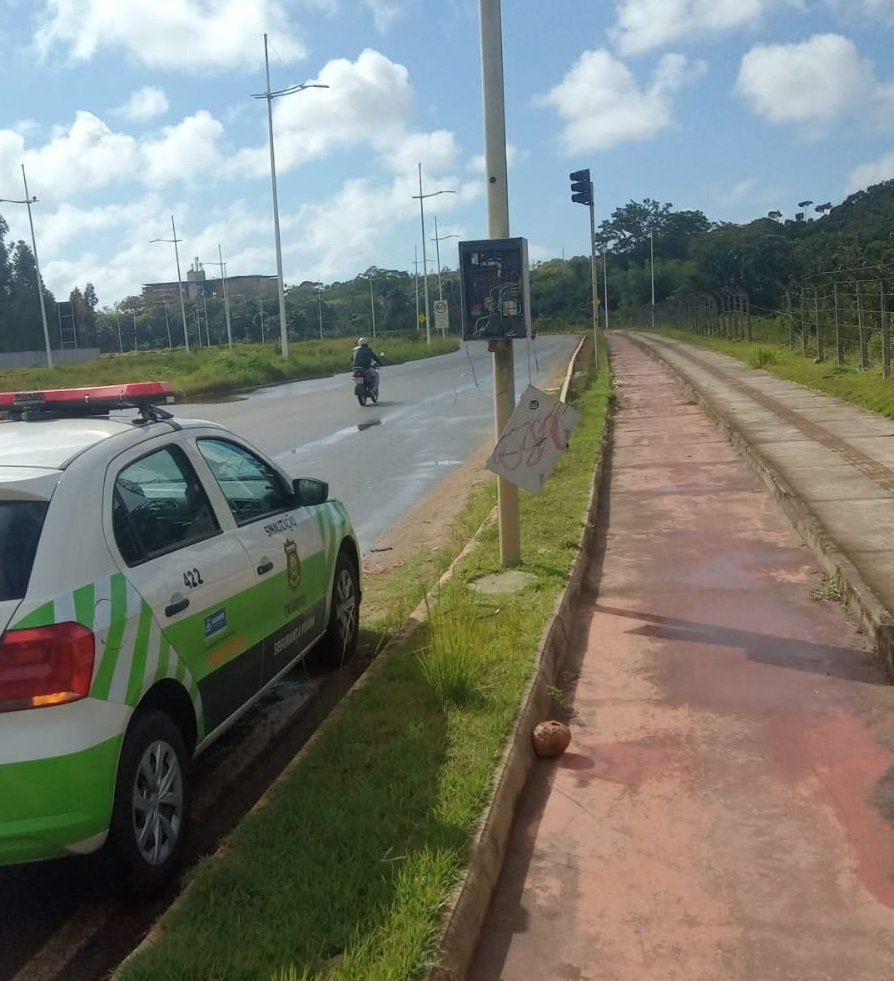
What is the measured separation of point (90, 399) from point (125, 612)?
4.85 feet

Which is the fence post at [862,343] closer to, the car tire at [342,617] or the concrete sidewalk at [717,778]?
the concrete sidewalk at [717,778]

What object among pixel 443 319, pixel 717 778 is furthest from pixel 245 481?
pixel 443 319

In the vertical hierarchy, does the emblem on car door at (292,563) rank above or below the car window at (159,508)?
below

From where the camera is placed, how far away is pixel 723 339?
47.7 meters

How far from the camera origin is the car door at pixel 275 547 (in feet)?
15.6

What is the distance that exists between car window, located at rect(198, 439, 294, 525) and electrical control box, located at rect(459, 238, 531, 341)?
190cm

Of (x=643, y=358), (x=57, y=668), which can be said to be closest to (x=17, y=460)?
(x=57, y=668)

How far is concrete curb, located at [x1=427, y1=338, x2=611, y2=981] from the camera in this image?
3082mm

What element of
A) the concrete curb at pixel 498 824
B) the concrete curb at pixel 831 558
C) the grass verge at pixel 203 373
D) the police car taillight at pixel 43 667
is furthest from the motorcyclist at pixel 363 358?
the police car taillight at pixel 43 667

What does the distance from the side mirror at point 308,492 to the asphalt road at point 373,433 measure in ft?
4.29

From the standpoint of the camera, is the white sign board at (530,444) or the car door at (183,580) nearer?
the car door at (183,580)

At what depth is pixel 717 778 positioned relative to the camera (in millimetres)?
4348

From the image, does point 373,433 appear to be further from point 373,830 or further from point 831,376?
point 373,830

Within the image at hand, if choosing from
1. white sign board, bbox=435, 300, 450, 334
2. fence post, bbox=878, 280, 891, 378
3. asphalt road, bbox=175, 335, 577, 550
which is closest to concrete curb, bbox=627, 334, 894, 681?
asphalt road, bbox=175, 335, 577, 550
